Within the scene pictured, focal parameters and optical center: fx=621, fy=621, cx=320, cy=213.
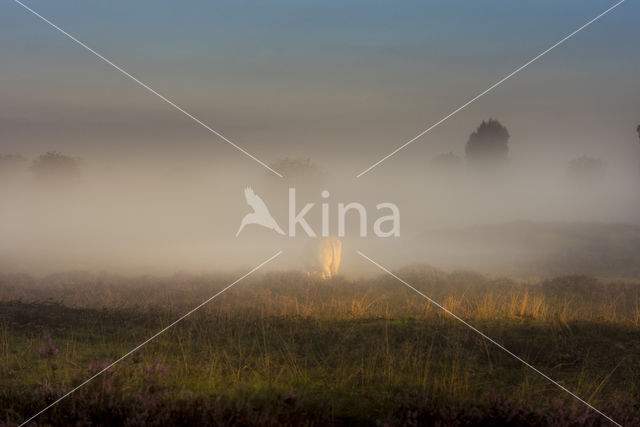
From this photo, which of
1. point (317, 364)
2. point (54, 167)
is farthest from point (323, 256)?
point (54, 167)

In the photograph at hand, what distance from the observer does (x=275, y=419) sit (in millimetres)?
7141

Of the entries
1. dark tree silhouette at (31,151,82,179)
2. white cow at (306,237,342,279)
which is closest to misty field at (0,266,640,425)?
white cow at (306,237,342,279)

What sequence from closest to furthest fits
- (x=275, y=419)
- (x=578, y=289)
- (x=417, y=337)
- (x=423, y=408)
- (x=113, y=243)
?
1. (x=275, y=419)
2. (x=423, y=408)
3. (x=417, y=337)
4. (x=578, y=289)
5. (x=113, y=243)

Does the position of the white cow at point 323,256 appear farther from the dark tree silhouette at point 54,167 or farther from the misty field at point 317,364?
the dark tree silhouette at point 54,167

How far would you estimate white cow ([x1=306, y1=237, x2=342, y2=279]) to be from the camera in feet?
101

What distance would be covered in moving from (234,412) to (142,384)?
1800 millimetres

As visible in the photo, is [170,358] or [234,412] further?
[170,358]

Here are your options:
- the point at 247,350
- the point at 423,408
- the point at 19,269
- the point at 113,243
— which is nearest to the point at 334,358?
the point at 247,350

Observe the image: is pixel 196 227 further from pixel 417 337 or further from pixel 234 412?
pixel 234 412

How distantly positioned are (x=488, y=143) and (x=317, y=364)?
75.5 meters

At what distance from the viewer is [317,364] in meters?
10.9

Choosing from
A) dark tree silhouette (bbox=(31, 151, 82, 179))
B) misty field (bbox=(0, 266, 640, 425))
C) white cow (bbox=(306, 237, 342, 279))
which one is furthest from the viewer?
dark tree silhouette (bbox=(31, 151, 82, 179))

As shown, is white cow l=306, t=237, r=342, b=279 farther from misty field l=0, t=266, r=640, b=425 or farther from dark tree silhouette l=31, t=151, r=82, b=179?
dark tree silhouette l=31, t=151, r=82, b=179

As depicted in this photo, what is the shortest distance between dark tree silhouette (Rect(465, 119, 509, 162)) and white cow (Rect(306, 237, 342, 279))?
175 feet
